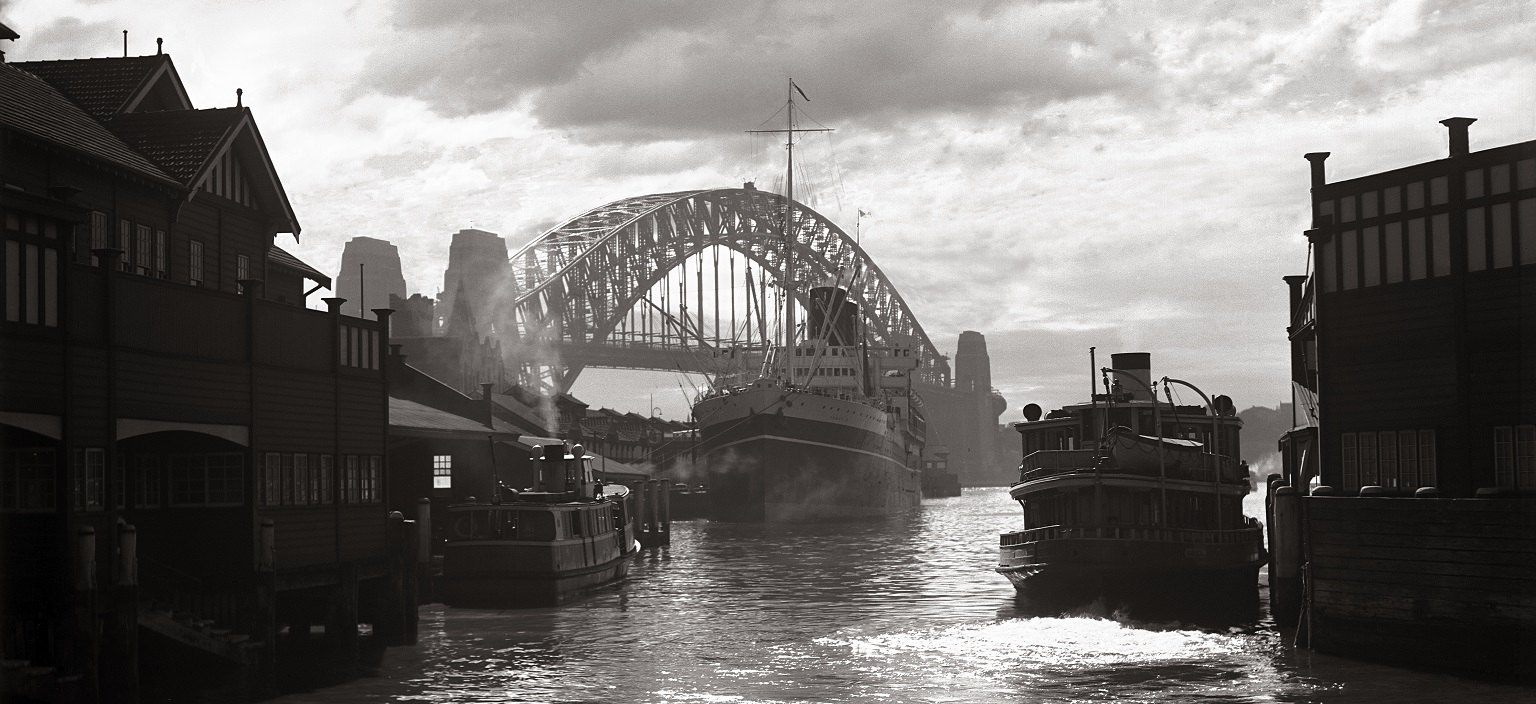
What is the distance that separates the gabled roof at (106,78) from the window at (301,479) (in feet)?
31.3

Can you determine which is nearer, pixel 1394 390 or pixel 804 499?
pixel 1394 390

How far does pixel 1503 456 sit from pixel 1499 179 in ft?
18.1

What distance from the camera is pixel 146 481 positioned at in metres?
33.8

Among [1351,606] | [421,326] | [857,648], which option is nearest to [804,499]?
[421,326]

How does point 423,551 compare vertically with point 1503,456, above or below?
below

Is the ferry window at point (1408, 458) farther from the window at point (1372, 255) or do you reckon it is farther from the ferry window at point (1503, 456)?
the window at point (1372, 255)

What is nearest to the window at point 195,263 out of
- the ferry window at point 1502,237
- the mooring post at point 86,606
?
the mooring post at point 86,606

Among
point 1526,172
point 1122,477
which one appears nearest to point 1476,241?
point 1526,172

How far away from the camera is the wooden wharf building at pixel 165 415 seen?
87.8 feet

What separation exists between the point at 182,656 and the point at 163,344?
6069 millimetres

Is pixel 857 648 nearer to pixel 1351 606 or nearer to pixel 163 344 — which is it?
pixel 1351 606

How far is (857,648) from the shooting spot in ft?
133

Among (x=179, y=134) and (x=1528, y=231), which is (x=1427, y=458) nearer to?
(x=1528, y=231)

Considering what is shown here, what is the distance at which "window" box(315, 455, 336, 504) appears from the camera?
36062 mm
